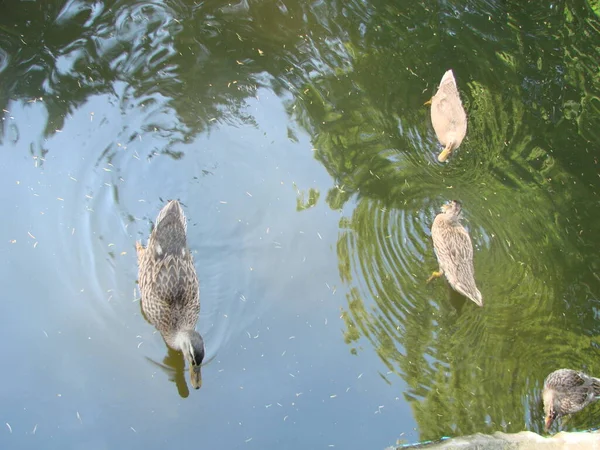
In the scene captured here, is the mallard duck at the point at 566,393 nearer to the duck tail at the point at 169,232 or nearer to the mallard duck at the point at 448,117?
the mallard duck at the point at 448,117

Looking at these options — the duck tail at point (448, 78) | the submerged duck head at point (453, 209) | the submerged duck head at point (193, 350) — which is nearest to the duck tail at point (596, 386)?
the submerged duck head at point (453, 209)

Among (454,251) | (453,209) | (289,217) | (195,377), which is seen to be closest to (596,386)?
(454,251)

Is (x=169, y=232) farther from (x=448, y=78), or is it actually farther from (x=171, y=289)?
(x=448, y=78)

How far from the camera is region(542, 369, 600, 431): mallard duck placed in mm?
4695

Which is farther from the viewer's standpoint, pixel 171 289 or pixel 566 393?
pixel 566 393

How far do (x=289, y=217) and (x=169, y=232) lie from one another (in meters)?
1.26

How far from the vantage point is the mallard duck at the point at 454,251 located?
509cm

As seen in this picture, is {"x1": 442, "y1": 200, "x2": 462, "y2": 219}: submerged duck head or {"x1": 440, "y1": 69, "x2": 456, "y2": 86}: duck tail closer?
{"x1": 442, "y1": 200, "x2": 462, "y2": 219}: submerged duck head

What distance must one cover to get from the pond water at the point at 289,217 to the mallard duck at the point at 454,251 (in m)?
0.22

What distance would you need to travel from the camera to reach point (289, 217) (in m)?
5.51

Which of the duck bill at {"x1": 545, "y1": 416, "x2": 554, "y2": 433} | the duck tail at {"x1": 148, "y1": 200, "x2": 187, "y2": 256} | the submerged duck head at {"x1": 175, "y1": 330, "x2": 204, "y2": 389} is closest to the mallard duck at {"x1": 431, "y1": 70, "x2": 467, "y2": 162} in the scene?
the duck bill at {"x1": 545, "y1": 416, "x2": 554, "y2": 433}

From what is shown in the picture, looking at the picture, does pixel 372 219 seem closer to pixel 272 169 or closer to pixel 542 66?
pixel 272 169

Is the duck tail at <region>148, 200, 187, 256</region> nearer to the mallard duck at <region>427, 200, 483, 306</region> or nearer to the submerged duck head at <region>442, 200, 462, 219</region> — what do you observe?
the mallard duck at <region>427, 200, 483, 306</region>

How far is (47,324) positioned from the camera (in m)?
4.73
